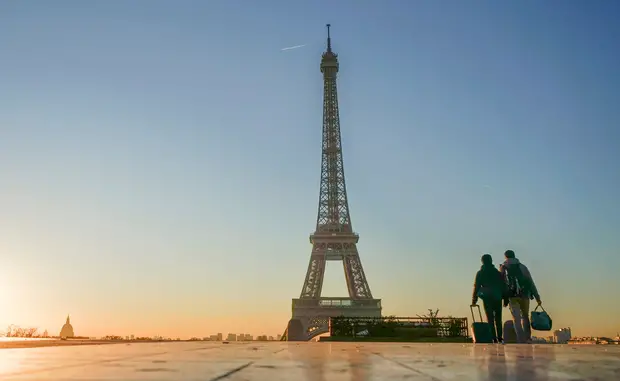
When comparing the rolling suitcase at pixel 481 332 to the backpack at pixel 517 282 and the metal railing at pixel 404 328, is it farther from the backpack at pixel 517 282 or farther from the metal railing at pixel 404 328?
the metal railing at pixel 404 328

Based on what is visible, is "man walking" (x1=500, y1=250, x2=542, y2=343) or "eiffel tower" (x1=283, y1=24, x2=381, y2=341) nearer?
"man walking" (x1=500, y1=250, x2=542, y2=343)

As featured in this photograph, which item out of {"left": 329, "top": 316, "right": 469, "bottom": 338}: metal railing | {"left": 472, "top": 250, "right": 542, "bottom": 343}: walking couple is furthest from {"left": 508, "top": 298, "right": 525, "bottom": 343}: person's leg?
{"left": 329, "top": 316, "right": 469, "bottom": 338}: metal railing

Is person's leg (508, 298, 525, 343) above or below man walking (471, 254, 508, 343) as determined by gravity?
below

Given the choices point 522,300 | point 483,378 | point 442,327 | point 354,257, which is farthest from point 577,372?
point 354,257

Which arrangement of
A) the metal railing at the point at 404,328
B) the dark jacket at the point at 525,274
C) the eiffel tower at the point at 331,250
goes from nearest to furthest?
the dark jacket at the point at 525,274 → the metal railing at the point at 404,328 → the eiffel tower at the point at 331,250

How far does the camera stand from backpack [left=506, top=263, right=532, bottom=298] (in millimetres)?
13367

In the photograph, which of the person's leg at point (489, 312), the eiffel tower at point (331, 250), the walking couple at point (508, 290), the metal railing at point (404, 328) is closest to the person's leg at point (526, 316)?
the walking couple at point (508, 290)

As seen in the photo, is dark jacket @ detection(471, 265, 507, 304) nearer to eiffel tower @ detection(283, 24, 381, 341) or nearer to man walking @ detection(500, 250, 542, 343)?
man walking @ detection(500, 250, 542, 343)

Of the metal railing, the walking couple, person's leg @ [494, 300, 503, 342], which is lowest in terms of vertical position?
the metal railing

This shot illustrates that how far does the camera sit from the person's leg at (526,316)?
13635mm

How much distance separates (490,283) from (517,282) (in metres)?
0.66

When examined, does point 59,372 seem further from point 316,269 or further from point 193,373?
point 316,269

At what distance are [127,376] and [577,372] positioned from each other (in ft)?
12.4

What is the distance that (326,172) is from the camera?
8012cm
